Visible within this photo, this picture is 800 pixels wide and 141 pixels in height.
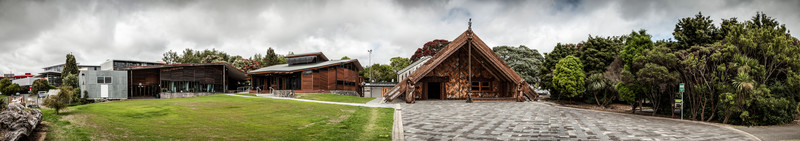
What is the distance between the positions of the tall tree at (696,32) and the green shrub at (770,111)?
4.91 m

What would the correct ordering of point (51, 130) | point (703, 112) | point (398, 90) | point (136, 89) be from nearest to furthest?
point (51, 130) → point (703, 112) → point (398, 90) → point (136, 89)

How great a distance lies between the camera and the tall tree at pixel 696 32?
1925cm

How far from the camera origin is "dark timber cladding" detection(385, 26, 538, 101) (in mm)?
25453

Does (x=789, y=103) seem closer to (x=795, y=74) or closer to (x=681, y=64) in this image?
(x=795, y=74)

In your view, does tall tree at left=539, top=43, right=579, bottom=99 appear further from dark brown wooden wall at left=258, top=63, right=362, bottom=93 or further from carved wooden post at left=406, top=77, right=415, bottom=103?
dark brown wooden wall at left=258, top=63, right=362, bottom=93

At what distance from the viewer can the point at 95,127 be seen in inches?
340

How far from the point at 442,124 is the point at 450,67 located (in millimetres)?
15835

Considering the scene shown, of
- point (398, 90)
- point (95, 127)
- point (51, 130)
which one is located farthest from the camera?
point (398, 90)

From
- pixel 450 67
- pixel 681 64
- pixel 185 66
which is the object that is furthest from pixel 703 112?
pixel 185 66

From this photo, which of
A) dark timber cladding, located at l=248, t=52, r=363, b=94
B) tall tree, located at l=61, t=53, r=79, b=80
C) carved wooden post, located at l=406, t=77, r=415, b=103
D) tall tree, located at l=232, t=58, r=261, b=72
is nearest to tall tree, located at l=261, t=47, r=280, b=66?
tall tree, located at l=232, t=58, r=261, b=72

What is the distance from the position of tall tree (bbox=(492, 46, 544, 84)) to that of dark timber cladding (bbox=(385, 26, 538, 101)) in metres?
17.3

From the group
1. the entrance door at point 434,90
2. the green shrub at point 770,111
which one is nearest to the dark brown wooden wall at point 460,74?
the entrance door at point 434,90

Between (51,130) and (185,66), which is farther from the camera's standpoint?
(185,66)

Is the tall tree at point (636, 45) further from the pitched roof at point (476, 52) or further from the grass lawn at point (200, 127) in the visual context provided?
the grass lawn at point (200, 127)
